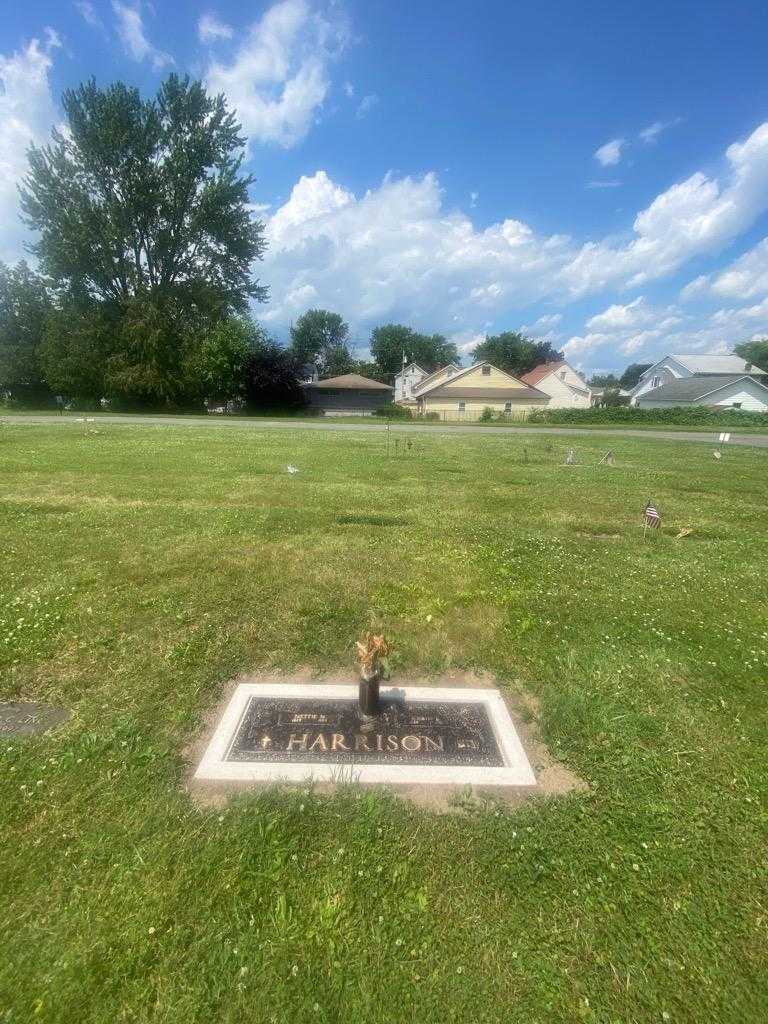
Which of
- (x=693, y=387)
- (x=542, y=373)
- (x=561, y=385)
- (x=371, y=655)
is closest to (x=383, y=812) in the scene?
(x=371, y=655)

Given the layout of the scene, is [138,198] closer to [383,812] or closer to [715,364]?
[383,812]

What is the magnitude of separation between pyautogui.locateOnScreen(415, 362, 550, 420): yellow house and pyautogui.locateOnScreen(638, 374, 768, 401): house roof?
15.0 meters

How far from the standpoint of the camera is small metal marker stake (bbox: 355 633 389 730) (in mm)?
3799

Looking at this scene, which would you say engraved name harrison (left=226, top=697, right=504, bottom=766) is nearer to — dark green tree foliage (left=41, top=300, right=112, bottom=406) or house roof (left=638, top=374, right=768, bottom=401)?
dark green tree foliage (left=41, top=300, right=112, bottom=406)

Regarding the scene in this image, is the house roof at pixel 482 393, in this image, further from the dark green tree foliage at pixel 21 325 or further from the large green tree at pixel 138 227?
the dark green tree foliage at pixel 21 325

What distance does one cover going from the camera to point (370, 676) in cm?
382

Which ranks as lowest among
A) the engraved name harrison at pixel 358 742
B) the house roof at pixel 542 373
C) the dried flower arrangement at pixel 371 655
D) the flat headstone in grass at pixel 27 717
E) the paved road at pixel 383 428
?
the engraved name harrison at pixel 358 742

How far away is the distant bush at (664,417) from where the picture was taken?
42750 millimetres

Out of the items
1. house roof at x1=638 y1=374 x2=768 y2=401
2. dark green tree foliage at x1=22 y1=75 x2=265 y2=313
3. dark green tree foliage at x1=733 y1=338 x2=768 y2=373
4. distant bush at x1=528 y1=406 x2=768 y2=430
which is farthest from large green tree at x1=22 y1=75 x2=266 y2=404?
dark green tree foliage at x1=733 y1=338 x2=768 y2=373

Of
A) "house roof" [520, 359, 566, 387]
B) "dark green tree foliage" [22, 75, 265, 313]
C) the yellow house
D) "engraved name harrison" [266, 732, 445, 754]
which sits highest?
"dark green tree foliage" [22, 75, 265, 313]

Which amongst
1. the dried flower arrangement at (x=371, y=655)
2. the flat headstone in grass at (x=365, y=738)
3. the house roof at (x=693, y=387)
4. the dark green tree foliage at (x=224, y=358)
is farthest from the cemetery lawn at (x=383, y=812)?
the house roof at (x=693, y=387)

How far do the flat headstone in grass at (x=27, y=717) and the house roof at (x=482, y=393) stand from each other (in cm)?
5149

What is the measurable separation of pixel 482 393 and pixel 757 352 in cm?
6482

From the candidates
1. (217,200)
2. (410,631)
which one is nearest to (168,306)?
(217,200)
